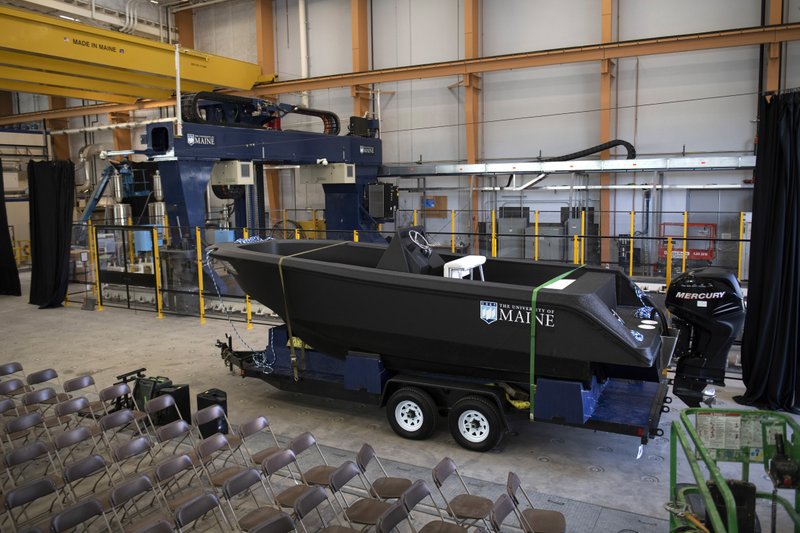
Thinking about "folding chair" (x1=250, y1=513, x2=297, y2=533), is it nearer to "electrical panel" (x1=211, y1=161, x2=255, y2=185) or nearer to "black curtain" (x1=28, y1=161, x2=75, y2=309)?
"electrical panel" (x1=211, y1=161, x2=255, y2=185)

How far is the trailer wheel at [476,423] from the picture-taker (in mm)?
5855

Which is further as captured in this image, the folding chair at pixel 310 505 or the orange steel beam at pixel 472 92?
the orange steel beam at pixel 472 92

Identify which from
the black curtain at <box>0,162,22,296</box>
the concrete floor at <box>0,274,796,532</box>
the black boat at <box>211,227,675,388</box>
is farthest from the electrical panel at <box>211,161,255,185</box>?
the black boat at <box>211,227,675,388</box>

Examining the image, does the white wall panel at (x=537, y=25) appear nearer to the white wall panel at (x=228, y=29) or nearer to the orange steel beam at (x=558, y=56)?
the orange steel beam at (x=558, y=56)

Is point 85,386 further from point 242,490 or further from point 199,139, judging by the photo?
point 199,139

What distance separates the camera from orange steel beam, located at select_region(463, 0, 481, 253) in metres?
17.4

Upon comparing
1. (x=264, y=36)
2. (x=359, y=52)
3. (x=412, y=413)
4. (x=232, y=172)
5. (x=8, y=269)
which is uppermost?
(x=264, y=36)

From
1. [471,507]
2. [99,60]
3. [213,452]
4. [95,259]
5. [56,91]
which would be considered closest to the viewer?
[471,507]

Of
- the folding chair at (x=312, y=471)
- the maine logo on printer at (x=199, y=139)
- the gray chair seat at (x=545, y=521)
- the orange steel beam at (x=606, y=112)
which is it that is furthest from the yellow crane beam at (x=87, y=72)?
the gray chair seat at (x=545, y=521)

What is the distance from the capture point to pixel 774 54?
13.9m

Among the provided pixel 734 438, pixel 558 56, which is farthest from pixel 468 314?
pixel 558 56

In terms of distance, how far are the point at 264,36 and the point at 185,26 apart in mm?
3914

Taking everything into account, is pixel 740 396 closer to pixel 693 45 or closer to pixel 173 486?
pixel 173 486

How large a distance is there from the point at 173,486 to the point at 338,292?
2.21 m
